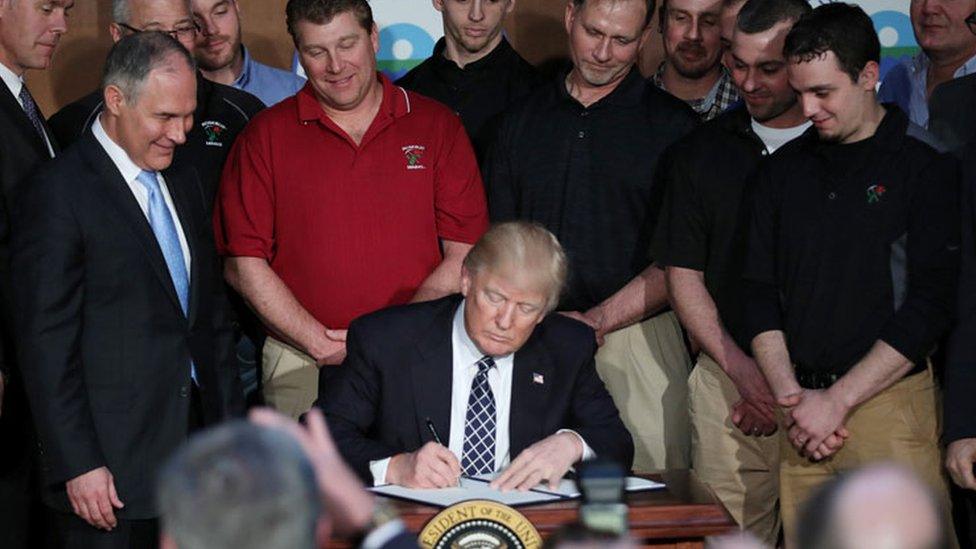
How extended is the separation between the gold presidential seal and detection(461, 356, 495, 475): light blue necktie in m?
0.57

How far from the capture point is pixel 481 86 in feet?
16.6

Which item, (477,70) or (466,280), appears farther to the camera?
(477,70)

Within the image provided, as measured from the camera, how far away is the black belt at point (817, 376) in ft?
13.0

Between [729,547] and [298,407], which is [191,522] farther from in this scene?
[298,407]

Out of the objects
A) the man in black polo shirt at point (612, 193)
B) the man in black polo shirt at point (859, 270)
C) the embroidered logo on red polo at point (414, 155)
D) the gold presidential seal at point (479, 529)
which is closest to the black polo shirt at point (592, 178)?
the man in black polo shirt at point (612, 193)

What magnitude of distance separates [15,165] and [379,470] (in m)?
1.43

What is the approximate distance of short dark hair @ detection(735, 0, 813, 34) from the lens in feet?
14.3

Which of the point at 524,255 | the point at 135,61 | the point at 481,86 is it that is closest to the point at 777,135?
the point at 481,86

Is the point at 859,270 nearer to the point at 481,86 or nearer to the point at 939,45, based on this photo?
the point at 939,45

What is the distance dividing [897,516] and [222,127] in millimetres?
3740

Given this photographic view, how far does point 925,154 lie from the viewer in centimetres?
391

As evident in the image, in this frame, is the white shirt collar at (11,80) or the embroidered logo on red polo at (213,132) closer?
the white shirt collar at (11,80)

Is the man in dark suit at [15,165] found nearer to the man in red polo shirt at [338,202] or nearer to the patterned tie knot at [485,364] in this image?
the man in red polo shirt at [338,202]

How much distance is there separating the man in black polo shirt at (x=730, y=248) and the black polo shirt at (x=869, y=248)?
367 millimetres
